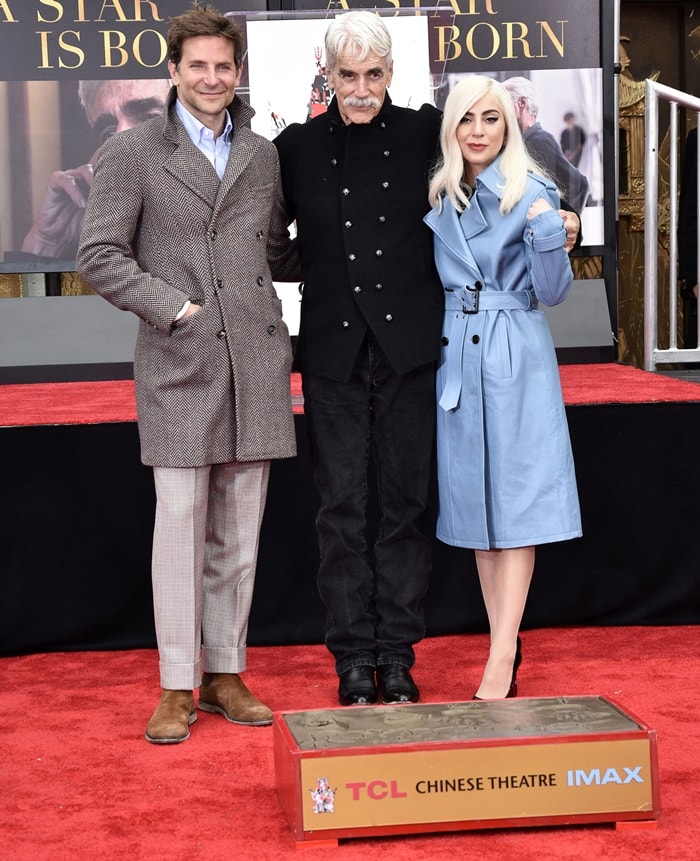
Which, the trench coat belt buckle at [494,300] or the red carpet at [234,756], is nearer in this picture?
the red carpet at [234,756]

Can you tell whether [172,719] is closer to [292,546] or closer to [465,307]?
[292,546]

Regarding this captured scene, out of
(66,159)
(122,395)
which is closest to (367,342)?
(122,395)

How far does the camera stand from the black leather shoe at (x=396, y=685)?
2.68 metres

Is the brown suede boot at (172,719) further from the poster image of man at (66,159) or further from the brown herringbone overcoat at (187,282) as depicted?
the poster image of man at (66,159)

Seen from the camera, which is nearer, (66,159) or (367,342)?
(367,342)

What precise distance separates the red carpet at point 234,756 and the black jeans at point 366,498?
197 mm

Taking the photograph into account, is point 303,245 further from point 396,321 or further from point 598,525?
point 598,525

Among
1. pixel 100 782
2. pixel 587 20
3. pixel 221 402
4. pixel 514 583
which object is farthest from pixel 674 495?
pixel 587 20

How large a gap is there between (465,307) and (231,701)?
956mm

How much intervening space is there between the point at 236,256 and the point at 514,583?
2.87 ft

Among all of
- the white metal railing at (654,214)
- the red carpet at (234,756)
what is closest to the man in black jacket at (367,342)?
the red carpet at (234,756)

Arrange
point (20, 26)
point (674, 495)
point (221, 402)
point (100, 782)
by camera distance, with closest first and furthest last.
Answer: point (100, 782) < point (221, 402) < point (674, 495) < point (20, 26)

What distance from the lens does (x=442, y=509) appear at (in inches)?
105

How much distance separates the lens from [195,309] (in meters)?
2.47
